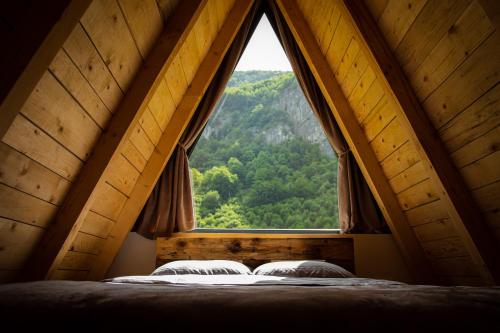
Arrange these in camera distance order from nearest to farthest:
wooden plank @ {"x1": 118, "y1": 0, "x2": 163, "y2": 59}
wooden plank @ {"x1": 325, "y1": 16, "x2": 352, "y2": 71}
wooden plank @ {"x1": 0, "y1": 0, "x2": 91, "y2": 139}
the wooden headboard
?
wooden plank @ {"x1": 0, "y1": 0, "x2": 91, "y2": 139}
wooden plank @ {"x1": 118, "y1": 0, "x2": 163, "y2": 59}
wooden plank @ {"x1": 325, "y1": 16, "x2": 352, "y2": 71}
the wooden headboard

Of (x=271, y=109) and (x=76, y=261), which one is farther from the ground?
(x=271, y=109)

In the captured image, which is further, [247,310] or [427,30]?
[427,30]

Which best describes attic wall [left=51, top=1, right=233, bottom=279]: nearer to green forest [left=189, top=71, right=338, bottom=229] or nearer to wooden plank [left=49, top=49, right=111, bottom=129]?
wooden plank [left=49, top=49, right=111, bottom=129]

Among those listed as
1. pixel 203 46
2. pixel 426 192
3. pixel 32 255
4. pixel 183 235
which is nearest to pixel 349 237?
pixel 426 192

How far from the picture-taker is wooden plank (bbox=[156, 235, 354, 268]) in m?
2.61

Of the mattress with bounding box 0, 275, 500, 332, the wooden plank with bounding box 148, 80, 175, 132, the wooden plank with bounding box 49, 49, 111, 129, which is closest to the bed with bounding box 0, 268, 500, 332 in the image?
the mattress with bounding box 0, 275, 500, 332

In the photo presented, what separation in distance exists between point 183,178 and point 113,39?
1.39 metres

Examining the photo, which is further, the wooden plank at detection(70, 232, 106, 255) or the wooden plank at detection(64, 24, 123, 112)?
the wooden plank at detection(70, 232, 106, 255)

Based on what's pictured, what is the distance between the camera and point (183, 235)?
2.67 meters

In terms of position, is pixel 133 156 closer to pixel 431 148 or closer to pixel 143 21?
pixel 143 21

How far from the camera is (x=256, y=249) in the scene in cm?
265

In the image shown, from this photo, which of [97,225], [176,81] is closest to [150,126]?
[176,81]

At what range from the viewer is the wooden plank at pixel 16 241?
1.55 metres

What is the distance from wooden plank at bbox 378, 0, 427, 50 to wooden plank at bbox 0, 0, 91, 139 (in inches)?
56.4
